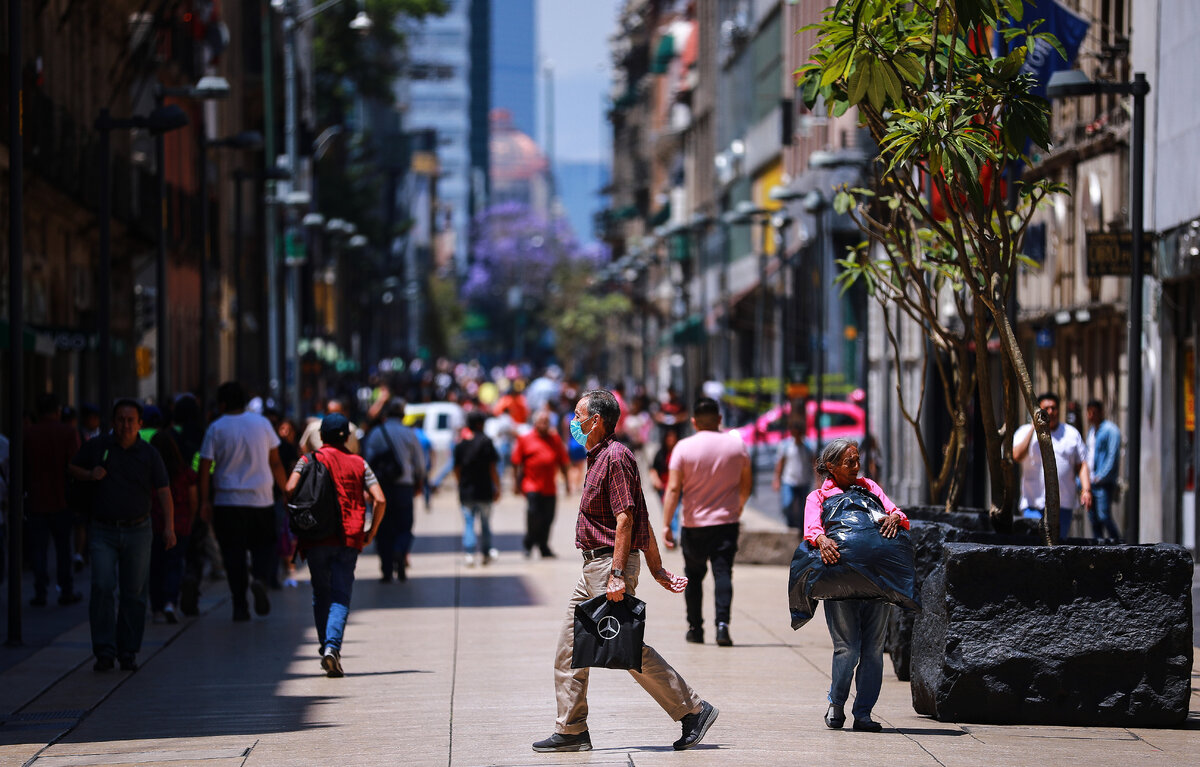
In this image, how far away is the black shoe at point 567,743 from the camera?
Answer: 380 inches

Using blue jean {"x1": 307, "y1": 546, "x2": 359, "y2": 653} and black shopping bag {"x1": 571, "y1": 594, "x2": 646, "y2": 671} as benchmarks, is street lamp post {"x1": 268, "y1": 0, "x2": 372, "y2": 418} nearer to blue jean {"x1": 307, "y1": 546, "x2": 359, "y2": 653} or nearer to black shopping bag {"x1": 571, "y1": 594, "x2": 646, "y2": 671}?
blue jean {"x1": 307, "y1": 546, "x2": 359, "y2": 653}

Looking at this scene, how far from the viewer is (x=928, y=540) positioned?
11.5 meters

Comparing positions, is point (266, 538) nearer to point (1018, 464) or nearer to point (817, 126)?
point (1018, 464)

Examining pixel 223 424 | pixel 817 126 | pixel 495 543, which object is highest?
pixel 817 126

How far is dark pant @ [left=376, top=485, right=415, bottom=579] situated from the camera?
19875mm

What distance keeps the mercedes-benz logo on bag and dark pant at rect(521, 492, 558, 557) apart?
13.6 m

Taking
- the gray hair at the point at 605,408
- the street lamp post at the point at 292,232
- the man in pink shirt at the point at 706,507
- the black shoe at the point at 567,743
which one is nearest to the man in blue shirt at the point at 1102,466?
the man in pink shirt at the point at 706,507

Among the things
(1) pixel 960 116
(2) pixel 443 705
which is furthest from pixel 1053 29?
(2) pixel 443 705

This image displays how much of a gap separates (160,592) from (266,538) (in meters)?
0.92

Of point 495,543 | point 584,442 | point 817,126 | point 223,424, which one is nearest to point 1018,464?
point 223,424

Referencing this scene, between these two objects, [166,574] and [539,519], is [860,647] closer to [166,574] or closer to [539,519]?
[166,574]

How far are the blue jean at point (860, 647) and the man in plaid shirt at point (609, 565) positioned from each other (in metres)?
0.88

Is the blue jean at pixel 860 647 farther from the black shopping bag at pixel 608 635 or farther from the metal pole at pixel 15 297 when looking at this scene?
the metal pole at pixel 15 297

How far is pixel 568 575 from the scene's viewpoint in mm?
20828
